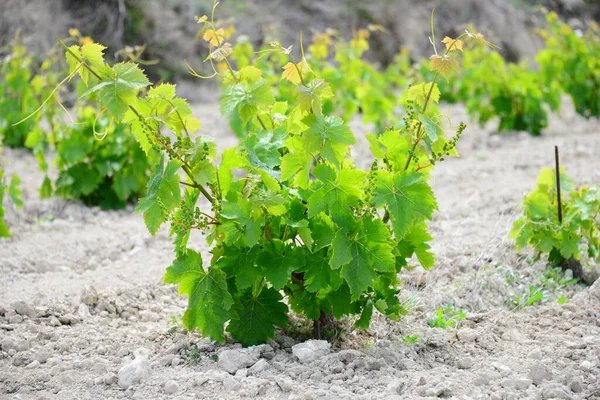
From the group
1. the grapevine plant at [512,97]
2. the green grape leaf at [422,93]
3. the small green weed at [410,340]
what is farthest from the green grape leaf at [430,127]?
the grapevine plant at [512,97]

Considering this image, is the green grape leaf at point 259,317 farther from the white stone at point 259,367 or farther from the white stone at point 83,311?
the white stone at point 83,311

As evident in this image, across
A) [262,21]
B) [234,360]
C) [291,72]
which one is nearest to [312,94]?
[291,72]

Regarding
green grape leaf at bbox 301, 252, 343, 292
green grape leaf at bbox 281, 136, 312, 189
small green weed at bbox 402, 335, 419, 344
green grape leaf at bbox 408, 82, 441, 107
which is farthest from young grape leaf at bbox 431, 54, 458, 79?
small green weed at bbox 402, 335, 419, 344

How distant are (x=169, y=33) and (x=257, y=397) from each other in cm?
835

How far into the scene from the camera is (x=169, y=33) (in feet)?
32.3

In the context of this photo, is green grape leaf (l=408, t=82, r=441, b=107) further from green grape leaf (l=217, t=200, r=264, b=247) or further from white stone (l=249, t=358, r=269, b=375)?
white stone (l=249, t=358, r=269, b=375)

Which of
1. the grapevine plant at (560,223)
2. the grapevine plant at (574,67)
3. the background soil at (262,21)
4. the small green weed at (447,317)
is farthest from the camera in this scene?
the background soil at (262,21)

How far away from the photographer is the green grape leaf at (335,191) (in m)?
2.20

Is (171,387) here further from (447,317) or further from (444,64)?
(444,64)

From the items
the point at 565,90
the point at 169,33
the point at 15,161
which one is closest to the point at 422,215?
the point at 15,161

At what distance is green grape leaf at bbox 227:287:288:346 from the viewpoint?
2.44 metres

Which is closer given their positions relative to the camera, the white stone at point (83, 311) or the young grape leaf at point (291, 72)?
the young grape leaf at point (291, 72)

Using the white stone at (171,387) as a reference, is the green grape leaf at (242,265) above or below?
above

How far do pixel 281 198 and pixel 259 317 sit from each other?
0.49m
